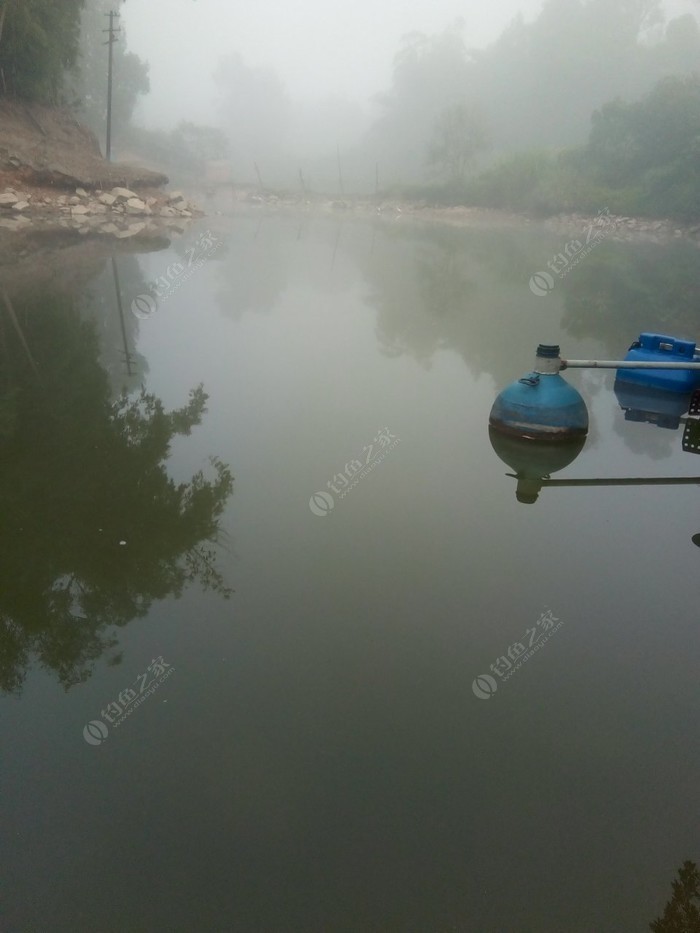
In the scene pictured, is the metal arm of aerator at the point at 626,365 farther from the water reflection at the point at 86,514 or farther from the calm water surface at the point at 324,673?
the water reflection at the point at 86,514

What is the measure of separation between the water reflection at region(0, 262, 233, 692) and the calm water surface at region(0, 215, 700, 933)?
2 cm

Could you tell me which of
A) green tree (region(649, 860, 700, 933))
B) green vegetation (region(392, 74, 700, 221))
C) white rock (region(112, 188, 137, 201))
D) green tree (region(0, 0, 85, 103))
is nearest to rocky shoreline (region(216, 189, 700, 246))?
green vegetation (region(392, 74, 700, 221))

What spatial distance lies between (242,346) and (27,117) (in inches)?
1053

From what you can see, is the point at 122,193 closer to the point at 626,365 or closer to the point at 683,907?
the point at 626,365

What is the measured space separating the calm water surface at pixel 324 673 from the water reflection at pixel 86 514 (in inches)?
0.8

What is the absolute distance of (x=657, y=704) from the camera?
348 cm

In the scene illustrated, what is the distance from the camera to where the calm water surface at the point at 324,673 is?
99.9 inches

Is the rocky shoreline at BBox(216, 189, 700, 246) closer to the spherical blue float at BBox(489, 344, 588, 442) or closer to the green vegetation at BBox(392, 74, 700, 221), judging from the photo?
the green vegetation at BBox(392, 74, 700, 221)

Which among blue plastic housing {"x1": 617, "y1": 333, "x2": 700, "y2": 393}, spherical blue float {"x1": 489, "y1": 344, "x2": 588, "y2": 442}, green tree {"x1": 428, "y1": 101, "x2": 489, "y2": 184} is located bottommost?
spherical blue float {"x1": 489, "y1": 344, "x2": 588, "y2": 442}

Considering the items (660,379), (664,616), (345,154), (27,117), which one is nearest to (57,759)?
(664,616)

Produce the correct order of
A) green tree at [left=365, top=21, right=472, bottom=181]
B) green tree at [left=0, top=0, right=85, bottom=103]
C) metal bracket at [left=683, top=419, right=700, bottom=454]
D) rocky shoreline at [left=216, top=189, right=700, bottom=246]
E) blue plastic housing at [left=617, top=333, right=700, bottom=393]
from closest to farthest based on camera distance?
metal bracket at [left=683, top=419, right=700, bottom=454], blue plastic housing at [left=617, top=333, right=700, bottom=393], green tree at [left=0, top=0, right=85, bottom=103], rocky shoreline at [left=216, top=189, right=700, bottom=246], green tree at [left=365, top=21, right=472, bottom=181]

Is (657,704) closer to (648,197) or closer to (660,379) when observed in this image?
(660,379)

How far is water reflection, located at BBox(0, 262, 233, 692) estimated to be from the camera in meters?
3.91

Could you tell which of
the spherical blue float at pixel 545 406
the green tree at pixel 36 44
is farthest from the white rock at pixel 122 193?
the spherical blue float at pixel 545 406
